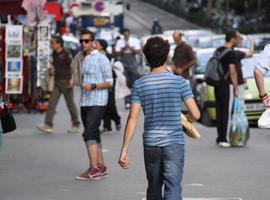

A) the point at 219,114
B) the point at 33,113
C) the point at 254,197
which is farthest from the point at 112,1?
the point at 254,197

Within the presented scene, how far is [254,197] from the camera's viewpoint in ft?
32.8

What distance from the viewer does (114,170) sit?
1209cm

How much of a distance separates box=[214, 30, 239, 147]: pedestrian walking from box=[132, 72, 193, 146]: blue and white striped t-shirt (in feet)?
21.9

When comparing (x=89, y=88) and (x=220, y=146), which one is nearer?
(x=89, y=88)

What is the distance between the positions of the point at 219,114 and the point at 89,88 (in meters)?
3.97

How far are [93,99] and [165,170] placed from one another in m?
3.74

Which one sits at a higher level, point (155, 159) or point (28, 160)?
Answer: point (155, 159)

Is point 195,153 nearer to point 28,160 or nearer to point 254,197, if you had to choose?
point 28,160

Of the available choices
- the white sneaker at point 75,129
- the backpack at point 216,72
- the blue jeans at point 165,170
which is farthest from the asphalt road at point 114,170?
the blue jeans at point 165,170

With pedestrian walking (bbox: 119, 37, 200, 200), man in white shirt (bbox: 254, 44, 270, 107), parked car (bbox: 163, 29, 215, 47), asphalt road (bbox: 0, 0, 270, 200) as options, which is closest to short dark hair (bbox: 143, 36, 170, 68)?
pedestrian walking (bbox: 119, 37, 200, 200)

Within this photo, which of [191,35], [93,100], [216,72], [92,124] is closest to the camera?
[92,124]

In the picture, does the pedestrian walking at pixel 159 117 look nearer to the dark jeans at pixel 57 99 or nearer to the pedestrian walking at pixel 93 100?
the pedestrian walking at pixel 93 100

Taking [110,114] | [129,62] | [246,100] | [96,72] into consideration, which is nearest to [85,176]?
[96,72]

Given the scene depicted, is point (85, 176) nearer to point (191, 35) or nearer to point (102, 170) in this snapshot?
point (102, 170)
